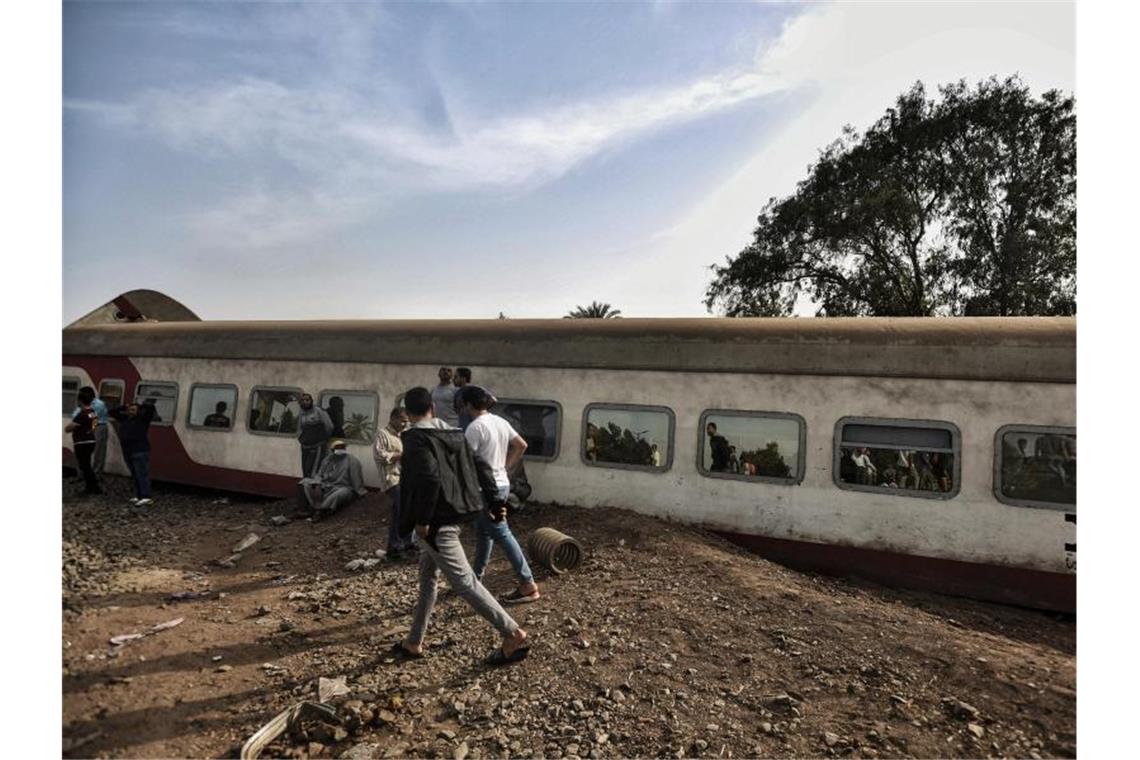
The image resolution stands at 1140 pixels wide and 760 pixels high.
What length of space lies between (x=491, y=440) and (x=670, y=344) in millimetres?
2824

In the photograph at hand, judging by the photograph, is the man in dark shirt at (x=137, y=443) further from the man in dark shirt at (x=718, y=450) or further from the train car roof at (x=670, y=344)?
the man in dark shirt at (x=718, y=450)

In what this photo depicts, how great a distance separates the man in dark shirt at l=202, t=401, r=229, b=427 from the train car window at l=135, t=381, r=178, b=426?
76 cm

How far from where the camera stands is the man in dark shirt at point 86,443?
4855 mm

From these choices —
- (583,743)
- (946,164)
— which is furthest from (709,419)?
(946,164)

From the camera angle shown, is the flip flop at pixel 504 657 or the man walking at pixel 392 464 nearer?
the flip flop at pixel 504 657

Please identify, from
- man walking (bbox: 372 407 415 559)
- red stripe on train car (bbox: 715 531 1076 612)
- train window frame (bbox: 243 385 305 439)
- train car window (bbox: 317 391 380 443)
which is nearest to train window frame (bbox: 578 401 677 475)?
red stripe on train car (bbox: 715 531 1076 612)

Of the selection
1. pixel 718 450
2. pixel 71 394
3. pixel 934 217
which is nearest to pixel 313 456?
pixel 718 450

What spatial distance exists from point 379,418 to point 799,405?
526cm

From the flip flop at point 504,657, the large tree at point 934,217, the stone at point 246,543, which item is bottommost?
the flip flop at point 504,657

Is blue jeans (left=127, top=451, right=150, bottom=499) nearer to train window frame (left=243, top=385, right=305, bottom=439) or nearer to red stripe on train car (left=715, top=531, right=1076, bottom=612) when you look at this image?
train window frame (left=243, top=385, right=305, bottom=439)

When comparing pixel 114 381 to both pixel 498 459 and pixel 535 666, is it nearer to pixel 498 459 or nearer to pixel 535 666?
pixel 498 459

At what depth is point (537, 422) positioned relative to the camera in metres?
7.82

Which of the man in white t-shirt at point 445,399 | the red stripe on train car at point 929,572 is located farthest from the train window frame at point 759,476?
the man in white t-shirt at point 445,399

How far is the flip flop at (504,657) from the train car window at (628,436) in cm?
334
